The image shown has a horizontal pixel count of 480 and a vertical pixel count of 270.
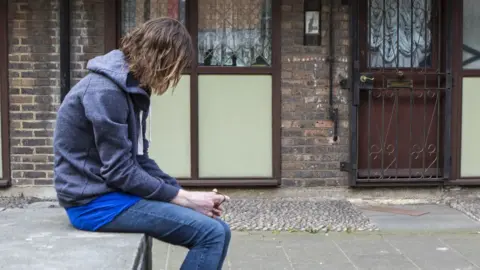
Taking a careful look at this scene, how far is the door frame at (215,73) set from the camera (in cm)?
685

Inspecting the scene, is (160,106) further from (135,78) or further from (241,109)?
(135,78)

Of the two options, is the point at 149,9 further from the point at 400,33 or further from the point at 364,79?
the point at 400,33

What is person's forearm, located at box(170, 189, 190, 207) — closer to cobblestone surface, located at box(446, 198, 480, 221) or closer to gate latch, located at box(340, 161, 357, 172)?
cobblestone surface, located at box(446, 198, 480, 221)

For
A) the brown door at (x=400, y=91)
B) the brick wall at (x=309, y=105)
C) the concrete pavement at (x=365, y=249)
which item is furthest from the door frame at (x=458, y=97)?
the brick wall at (x=309, y=105)

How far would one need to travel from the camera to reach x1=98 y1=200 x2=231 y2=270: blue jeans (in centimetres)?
294

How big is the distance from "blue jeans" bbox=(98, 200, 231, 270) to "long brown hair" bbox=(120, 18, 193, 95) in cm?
53

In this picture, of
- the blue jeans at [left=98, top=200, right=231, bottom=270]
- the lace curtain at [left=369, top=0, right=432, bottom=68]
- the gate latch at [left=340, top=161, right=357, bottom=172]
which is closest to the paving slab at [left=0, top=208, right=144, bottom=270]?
the blue jeans at [left=98, top=200, right=231, bottom=270]

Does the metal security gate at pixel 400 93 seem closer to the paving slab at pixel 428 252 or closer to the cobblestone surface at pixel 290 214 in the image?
the cobblestone surface at pixel 290 214

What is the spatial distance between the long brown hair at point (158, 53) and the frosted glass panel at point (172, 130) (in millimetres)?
3958

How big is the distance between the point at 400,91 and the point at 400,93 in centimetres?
3

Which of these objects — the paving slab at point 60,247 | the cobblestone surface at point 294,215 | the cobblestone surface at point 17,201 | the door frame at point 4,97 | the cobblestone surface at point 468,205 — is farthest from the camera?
the door frame at point 4,97

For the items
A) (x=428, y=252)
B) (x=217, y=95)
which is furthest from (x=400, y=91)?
(x=428, y=252)

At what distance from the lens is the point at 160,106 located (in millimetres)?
6941

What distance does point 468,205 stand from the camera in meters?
6.80
